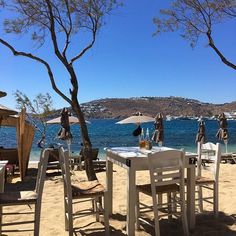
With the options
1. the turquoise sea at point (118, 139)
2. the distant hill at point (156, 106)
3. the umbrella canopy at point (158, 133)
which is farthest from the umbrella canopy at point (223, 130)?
the distant hill at point (156, 106)

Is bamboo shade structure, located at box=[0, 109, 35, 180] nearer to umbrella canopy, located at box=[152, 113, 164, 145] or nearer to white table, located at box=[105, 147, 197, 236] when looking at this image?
white table, located at box=[105, 147, 197, 236]

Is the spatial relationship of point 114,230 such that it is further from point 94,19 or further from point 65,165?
point 94,19

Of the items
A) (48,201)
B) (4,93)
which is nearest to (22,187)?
(48,201)

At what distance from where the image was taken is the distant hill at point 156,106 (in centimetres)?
8644

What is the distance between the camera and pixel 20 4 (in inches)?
293

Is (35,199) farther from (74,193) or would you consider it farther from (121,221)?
(121,221)

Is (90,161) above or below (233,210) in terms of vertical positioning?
above

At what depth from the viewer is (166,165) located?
402 cm

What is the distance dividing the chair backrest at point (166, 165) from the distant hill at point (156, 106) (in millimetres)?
71914

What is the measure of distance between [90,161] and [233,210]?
7.82 ft

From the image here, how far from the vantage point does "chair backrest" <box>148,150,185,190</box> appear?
395 centimetres

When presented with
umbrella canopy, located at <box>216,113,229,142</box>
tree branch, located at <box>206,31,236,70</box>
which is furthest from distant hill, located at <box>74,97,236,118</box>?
tree branch, located at <box>206,31,236,70</box>

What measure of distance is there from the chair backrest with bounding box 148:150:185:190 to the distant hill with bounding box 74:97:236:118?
236 feet

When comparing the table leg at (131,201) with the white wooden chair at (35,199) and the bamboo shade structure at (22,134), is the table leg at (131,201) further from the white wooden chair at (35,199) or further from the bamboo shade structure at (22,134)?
the bamboo shade structure at (22,134)
